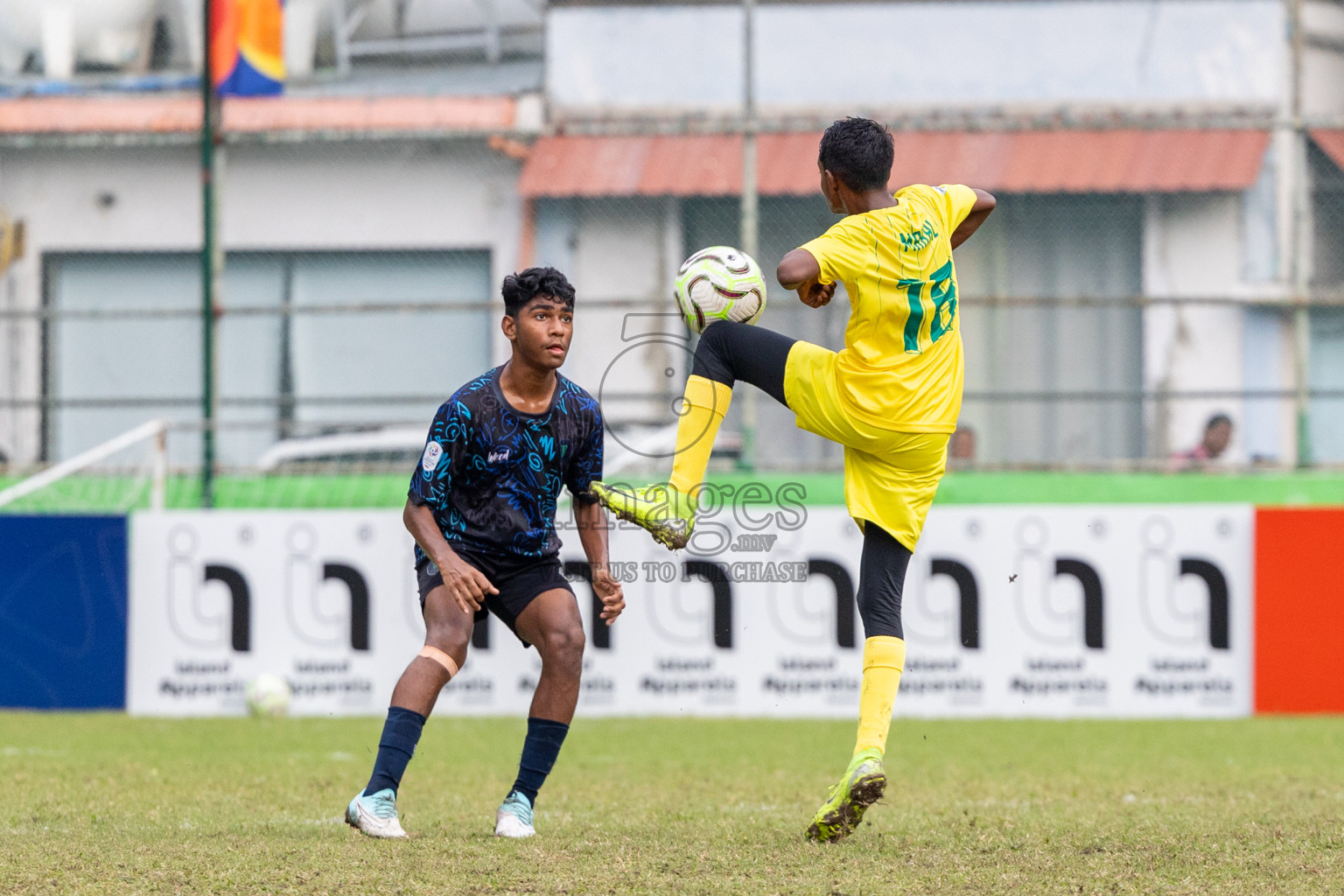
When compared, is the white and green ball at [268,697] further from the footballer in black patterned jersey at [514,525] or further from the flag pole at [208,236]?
the footballer in black patterned jersey at [514,525]

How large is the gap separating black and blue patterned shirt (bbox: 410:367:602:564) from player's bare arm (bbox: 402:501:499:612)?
0.06 m

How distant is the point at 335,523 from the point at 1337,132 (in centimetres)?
807

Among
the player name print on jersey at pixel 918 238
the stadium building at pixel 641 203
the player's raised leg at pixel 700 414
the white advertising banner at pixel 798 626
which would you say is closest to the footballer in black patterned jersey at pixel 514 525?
the player's raised leg at pixel 700 414

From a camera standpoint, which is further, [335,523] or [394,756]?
[335,523]

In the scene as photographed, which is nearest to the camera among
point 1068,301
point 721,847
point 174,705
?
point 721,847

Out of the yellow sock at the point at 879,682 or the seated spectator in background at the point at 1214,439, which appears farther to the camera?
the seated spectator in background at the point at 1214,439

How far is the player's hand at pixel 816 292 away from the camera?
18.2 ft

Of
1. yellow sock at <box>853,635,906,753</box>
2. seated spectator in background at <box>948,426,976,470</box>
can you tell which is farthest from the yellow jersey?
seated spectator in background at <box>948,426,976,470</box>

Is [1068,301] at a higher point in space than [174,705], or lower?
higher

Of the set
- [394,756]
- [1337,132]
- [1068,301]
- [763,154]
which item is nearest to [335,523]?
[763,154]

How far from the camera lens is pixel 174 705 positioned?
453 inches

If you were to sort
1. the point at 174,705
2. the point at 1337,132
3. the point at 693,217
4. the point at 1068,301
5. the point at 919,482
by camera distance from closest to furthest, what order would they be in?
the point at 919,482 → the point at 174,705 → the point at 1068,301 → the point at 1337,132 → the point at 693,217

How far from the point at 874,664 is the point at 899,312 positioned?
1.19 m

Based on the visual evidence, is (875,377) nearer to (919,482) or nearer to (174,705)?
(919,482)
